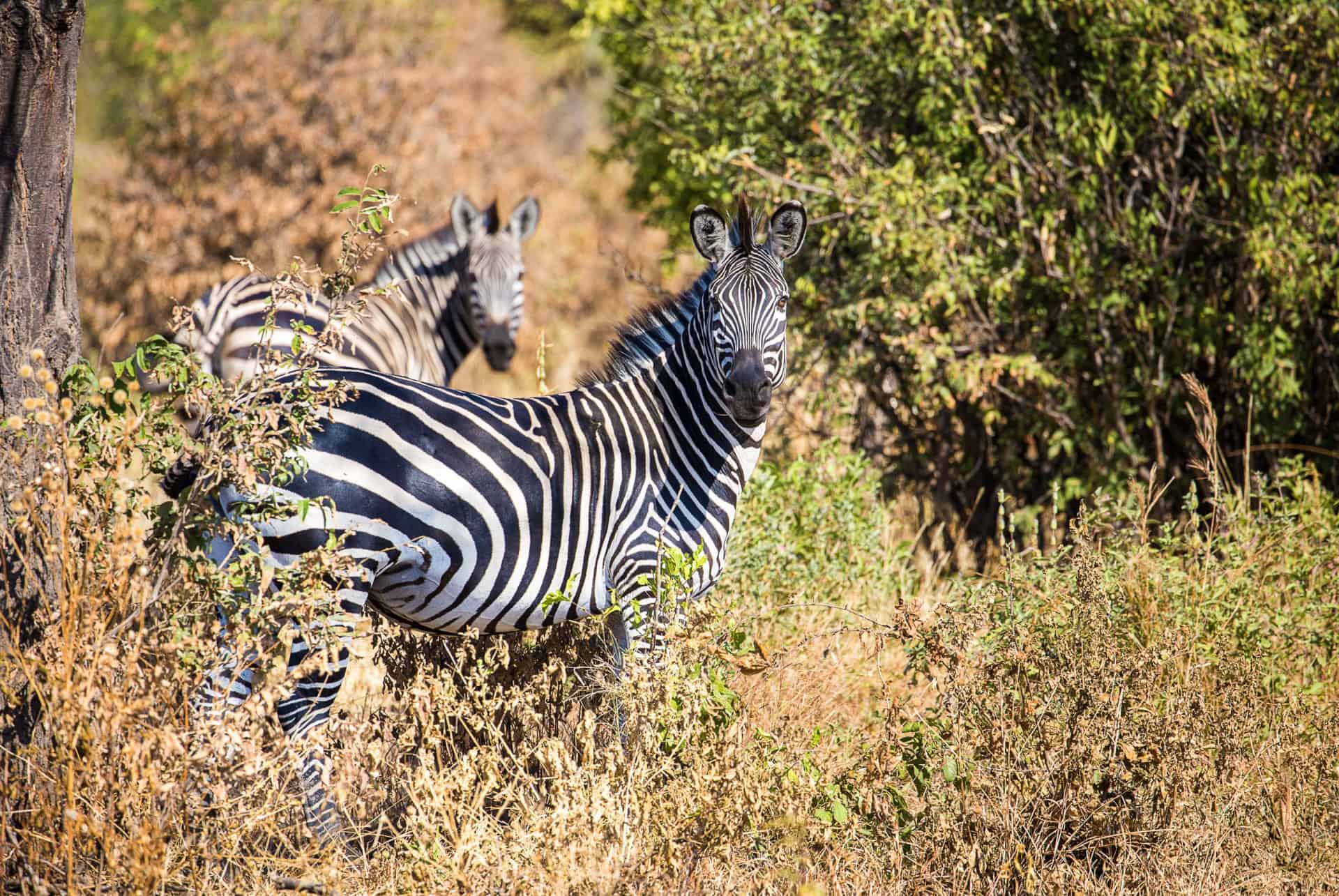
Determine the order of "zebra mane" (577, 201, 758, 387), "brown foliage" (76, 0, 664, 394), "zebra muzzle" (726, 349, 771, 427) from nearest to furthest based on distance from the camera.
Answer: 1. "zebra muzzle" (726, 349, 771, 427)
2. "zebra mane" (577, 201, 758, 387)
3. "brown foliage" (76, 0, 664, 394)

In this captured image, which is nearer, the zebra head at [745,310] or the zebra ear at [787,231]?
the zebra head at [745,310]

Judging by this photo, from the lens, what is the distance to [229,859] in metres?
3.25

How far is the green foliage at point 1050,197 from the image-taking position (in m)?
6.11

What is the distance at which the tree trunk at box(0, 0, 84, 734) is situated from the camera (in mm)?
3461

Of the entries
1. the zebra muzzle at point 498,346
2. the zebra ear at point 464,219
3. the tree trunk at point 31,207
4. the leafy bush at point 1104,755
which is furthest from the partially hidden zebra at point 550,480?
the zebra ear at point 464,219

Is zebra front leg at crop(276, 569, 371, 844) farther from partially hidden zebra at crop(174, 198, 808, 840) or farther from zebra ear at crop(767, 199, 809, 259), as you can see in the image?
zebra ear at crop(767, 199, 809, 259)

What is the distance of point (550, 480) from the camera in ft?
13.5

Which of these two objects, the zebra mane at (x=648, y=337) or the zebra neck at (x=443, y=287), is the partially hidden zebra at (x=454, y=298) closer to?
the zebra neck at (x=443, y=287)

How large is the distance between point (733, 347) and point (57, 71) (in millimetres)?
2295

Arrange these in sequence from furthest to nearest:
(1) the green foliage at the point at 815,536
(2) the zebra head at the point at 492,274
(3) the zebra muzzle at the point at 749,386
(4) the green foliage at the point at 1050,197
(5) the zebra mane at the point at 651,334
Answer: (2) the zebra head at the point at 492,274
(4) the green foliage at the point at 1050,197
(1) the green foliage at the point at 815,536
(5) the zebra mane at the point at 651,334
(3) the zebra muzzle at the point at 749,386

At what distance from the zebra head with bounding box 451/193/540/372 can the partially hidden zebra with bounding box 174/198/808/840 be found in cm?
415

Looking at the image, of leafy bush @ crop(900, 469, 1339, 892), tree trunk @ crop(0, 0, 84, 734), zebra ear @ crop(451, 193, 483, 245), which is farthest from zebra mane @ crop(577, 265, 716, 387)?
zebra ear @ crop(451, 193, 483, 245)

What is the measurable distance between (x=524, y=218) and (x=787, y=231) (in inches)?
191

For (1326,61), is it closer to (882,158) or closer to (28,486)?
(882,158)
